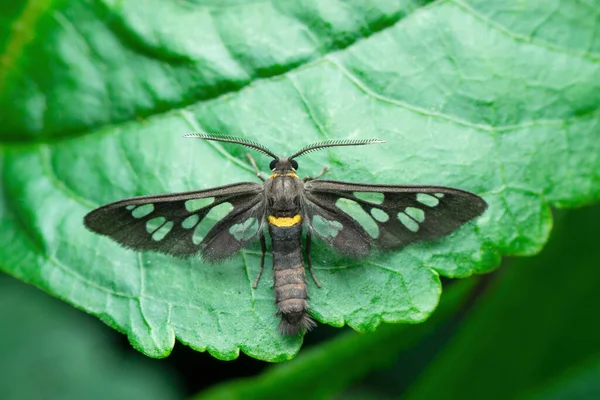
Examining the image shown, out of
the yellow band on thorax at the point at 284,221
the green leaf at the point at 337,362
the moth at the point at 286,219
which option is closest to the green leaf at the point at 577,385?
the green leaf at the point at 337,362

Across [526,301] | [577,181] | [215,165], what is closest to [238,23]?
[215,165]

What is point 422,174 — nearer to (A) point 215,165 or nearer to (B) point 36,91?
(A) point 215,165

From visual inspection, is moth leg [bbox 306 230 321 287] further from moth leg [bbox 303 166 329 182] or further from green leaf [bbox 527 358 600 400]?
green leaf [bbox 527 358 600 400]

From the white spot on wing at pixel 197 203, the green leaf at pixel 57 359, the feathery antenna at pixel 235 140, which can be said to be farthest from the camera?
the green leaf at pixel 57 359

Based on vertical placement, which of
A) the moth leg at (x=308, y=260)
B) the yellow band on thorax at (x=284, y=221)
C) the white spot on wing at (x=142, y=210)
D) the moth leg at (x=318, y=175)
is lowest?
the white spot on wing at (x=142, y=210)

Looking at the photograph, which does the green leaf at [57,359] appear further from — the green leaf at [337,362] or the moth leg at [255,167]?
the moth leg at [255,167]

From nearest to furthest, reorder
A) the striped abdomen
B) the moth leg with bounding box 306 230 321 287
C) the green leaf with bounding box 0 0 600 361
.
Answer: the green leaf with bounding box 0 0 600 361 < the striped abdomen < the moth leg with bounding box 306 230 321 287

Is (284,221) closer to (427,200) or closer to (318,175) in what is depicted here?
(318,175)

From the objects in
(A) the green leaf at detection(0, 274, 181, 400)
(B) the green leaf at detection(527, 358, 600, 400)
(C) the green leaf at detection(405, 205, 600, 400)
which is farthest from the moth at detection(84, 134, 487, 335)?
(A) the green leaf at detection(0, 274, 181, 400)
